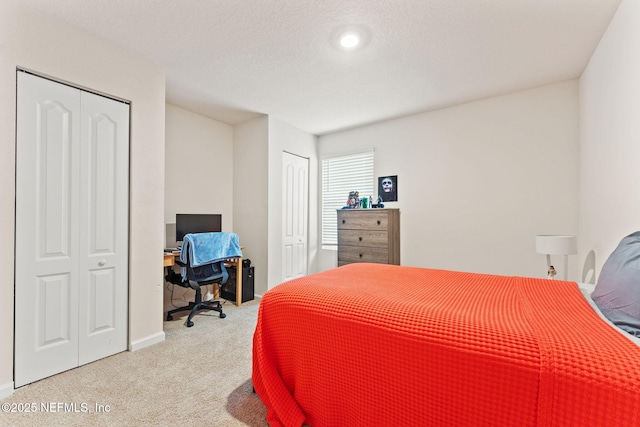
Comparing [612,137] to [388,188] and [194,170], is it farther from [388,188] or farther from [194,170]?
[194,170]

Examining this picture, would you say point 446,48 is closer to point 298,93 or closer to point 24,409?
point 298,93

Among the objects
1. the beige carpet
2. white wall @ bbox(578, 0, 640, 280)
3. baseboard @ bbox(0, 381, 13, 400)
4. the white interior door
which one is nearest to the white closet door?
the beige carpet

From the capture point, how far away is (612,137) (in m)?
2.19

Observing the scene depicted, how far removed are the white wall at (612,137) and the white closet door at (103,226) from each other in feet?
12.2

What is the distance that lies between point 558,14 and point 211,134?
3.98 metres

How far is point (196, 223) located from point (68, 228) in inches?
64.7

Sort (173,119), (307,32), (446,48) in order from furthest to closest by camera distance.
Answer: (173,119) < (446,48) < (307,32)

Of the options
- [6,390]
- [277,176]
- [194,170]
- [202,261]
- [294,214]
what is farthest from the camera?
[294,214]

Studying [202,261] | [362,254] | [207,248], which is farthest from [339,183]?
[202,261]

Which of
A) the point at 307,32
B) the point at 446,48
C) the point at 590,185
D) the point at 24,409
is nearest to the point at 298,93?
the point at 307,32

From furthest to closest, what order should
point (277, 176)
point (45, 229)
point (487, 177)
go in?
point (277, 176) → point (487, 177) → point (45, 229)

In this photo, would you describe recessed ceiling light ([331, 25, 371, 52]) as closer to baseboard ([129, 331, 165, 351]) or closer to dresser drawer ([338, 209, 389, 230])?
dresser drawer ([338, 209, 389, 230])

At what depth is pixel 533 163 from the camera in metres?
3.28

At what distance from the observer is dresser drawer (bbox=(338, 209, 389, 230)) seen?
4008 millimetres
